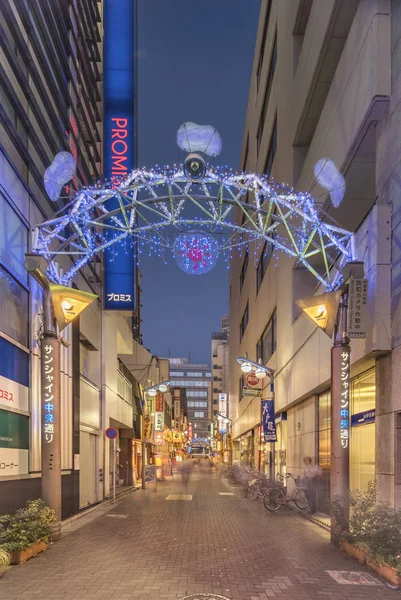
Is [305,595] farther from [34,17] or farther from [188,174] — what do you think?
[34,17]

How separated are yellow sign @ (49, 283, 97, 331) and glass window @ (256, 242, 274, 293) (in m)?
15.3

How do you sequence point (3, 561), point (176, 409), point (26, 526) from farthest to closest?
point (176, 409), point (26, 526), point (3, 561)

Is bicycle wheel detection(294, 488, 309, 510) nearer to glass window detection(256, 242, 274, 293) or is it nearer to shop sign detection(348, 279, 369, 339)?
shop sign detection(348, 279, 369, 339)

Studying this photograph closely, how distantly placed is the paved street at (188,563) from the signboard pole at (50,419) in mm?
1026

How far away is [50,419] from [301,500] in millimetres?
9547

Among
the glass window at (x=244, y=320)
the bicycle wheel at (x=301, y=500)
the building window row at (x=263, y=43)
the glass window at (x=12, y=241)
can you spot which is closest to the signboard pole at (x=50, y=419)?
the glass window at (x=12, y=241)

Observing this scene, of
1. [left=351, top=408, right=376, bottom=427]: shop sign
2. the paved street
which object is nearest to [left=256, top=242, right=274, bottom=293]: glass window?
[left=351, top=408, right=376, bottom=427]: shop sign

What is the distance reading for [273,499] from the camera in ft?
58.1

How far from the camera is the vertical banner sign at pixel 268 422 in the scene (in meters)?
21.2

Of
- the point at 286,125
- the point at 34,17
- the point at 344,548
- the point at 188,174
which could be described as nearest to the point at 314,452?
the point at 344,548

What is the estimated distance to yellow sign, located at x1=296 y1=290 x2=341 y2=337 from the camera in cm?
1177

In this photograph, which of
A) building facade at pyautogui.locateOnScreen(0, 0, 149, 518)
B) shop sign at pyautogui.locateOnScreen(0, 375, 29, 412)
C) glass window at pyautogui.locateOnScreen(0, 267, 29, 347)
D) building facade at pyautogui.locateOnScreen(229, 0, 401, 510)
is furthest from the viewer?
building facade at pyautogui.locateOnScreen(0, 0, 149, 518)

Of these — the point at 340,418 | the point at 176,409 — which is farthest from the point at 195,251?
the point at 176,409

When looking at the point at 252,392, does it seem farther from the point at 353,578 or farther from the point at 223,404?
the point at 223,404
